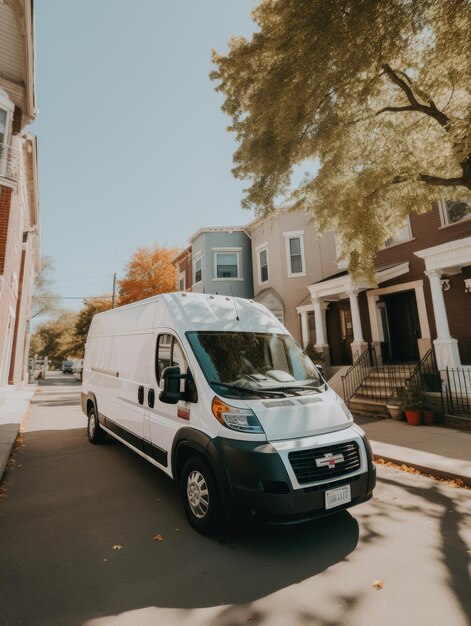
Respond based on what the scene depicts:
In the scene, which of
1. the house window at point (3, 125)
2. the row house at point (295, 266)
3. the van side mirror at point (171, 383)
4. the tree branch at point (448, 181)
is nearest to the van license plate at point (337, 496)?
the van side mirror at point (171, 383)

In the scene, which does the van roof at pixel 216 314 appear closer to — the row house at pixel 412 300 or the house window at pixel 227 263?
the row house at pixel 412 300

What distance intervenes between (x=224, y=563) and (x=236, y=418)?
1.32 meters

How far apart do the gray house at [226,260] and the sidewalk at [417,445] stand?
486 inches

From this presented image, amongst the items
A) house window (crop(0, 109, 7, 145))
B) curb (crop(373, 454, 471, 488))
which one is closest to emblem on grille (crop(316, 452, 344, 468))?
curb (crop(373, 454, 471, 488))

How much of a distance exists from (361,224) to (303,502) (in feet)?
25.4

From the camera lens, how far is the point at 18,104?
1266 centimetres

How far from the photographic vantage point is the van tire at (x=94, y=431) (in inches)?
312

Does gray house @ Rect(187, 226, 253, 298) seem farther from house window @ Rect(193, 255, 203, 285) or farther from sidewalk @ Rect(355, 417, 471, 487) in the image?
sidewalk @ Rect(355, 417, 471, 487)

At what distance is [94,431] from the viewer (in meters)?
8.02

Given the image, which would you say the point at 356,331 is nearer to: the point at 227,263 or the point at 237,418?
the point at 227,263

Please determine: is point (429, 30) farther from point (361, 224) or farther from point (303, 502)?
point (303, 502)

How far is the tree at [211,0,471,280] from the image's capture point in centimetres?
576

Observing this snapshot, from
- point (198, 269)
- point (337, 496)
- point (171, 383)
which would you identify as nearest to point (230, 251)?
point (198, 269)

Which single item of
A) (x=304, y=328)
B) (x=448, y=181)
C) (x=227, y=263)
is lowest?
(x=304, y=328)
